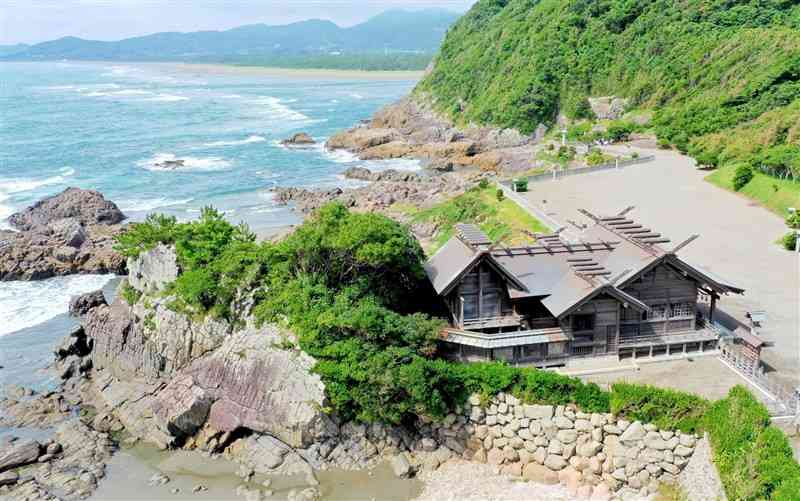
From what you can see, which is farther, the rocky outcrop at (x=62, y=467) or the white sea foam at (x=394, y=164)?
the white sea foam at (x=394, y=164)

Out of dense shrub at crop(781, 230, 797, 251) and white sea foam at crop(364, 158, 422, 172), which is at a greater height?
dense shrub at crop(781, 230, 797, 251)

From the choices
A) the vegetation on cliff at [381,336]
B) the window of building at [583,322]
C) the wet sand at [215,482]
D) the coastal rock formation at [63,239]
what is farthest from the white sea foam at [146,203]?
the window of building at [583,322]

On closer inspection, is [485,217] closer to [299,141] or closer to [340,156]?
[340,156]

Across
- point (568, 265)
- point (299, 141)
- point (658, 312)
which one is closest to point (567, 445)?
point (658, 312)

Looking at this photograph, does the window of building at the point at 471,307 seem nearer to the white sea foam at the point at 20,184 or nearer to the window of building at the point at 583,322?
the window of building at the point at 583,322

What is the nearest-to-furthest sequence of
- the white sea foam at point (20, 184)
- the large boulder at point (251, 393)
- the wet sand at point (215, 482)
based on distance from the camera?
the wet sand at point (215, 482) → the large boulder at point (251, 393) → the white sea foam at point (20, 184)

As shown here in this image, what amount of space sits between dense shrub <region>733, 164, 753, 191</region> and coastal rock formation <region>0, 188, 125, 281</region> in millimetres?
43100

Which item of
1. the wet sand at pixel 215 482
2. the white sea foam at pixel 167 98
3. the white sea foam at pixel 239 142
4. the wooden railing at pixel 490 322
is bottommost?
the wet sand at pixel 215 482

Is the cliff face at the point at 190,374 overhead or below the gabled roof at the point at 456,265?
below

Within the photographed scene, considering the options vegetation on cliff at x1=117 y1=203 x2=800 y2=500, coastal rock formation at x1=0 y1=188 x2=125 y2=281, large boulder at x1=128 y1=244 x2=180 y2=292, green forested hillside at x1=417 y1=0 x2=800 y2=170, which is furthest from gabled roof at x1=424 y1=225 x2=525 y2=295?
green forested hillside at x1=417 y1=0 x2=800 y2=170

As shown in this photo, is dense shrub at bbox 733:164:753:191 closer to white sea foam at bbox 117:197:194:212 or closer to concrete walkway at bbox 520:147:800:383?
concrete walkway at bbox 520:147:800:383

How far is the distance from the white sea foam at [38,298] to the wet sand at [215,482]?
1767 centimetres

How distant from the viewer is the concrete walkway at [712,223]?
96.0ft

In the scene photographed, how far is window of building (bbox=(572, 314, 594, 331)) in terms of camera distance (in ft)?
84.2
